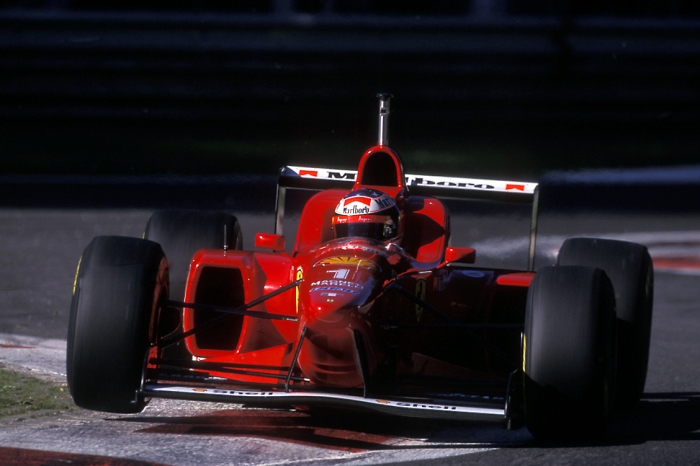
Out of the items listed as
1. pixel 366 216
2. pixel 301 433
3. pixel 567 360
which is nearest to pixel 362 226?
pixel 366 216

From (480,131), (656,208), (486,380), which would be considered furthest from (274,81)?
(486,380)

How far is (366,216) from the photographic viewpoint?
6.12 meters

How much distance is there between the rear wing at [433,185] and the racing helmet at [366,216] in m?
0.71

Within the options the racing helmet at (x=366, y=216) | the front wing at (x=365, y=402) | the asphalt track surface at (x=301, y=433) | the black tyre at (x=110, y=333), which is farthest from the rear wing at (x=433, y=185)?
the front wing at (x=365, y=402)

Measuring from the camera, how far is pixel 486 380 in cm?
546

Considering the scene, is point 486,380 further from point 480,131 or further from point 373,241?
point 480,131

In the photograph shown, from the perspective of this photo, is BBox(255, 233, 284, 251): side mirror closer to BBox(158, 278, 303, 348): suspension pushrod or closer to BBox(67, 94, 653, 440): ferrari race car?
BBox(67, 94, 653, 440): ferrari race car

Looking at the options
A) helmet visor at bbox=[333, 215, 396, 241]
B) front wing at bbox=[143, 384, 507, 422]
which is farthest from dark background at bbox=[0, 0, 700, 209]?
front wing at bbox=[143, 384, 507, 422]

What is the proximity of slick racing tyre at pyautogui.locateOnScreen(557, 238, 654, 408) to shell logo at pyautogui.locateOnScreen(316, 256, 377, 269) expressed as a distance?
115 centimetres

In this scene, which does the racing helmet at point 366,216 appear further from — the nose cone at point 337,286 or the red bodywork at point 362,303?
the nose cone at point 337,286

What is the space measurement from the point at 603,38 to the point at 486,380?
45.7 feet

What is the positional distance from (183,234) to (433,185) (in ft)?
4.63

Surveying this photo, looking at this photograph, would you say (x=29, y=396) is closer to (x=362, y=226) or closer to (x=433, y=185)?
(x=362, y=226)

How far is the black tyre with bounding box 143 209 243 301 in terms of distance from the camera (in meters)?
6.76
